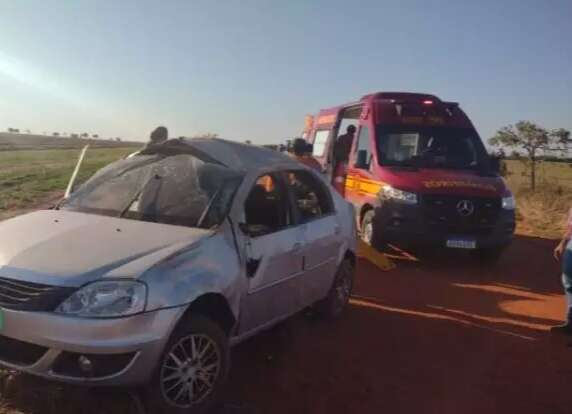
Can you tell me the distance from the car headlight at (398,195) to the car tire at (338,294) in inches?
119

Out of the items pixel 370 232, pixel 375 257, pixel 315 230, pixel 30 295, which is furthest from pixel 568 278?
pixel 30 295

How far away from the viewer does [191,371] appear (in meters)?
3.89

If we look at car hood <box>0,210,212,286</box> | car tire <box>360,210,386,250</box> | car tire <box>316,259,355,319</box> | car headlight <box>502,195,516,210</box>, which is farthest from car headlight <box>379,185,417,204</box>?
car hood <box>0,210,212,286</box>

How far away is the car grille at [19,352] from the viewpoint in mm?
3576

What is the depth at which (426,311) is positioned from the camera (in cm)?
722

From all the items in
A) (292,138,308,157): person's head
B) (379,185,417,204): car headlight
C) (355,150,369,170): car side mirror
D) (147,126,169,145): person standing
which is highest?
(147,126,169,145): person standing

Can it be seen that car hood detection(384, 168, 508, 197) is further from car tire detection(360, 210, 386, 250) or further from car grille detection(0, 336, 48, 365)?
car grille detection(0, 336, 48, 365)

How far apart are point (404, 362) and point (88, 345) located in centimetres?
291

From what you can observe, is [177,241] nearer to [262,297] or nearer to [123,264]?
[123,264]

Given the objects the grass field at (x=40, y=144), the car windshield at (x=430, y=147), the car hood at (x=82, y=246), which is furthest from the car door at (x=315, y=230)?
the grass field at (x=40, y=144)

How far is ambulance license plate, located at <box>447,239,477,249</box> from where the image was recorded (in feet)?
31.4

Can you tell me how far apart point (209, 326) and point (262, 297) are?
0.80m

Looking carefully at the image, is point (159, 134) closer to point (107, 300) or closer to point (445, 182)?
point (107, 300)

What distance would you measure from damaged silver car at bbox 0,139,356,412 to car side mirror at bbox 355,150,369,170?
4680 mm
